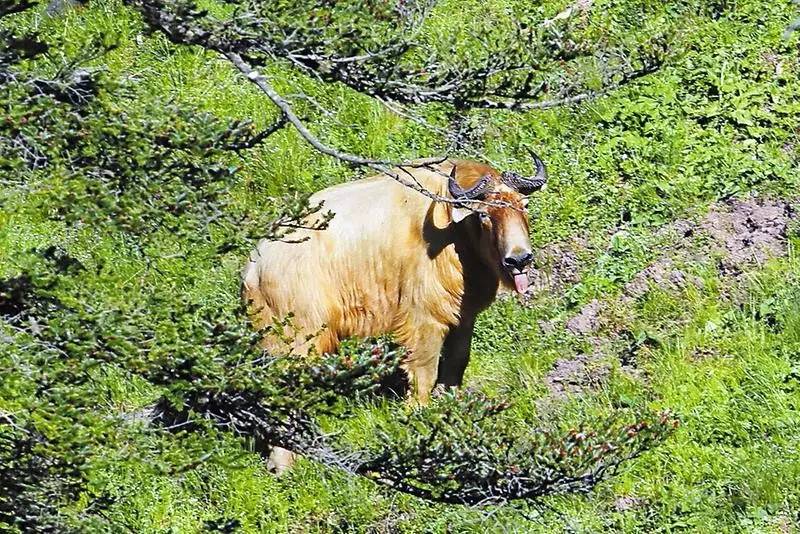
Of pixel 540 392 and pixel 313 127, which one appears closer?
pixel 540 392

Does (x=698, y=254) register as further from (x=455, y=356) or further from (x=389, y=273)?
(x=389, y=273)

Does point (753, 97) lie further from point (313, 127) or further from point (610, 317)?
point (313, 127)

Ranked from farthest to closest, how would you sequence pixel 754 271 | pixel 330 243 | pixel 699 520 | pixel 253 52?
1. pixel 754 271
2. pixel 330 243
3. pixel 699 520
4. pixel 253 52

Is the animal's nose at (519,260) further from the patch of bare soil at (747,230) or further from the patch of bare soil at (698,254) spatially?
the patch of bare soil at (747,230)

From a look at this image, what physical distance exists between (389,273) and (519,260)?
1175mm

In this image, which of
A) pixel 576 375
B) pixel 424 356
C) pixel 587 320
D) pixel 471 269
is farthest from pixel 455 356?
pixel 587 320

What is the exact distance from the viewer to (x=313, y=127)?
12125mm

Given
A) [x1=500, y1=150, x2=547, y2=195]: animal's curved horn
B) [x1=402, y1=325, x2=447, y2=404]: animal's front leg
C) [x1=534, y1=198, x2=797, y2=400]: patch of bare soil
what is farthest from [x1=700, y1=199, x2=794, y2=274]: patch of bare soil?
[x1=402, y1=325, x2=447, y2=404]: animal's front leg

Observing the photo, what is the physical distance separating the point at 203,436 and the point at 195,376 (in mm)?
255

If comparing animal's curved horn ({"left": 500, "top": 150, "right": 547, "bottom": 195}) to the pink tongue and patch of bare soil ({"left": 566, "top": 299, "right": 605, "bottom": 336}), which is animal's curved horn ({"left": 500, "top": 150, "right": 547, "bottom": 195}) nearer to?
the pink tongue

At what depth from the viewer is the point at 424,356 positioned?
9.05 meters

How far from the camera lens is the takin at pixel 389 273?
8.92m

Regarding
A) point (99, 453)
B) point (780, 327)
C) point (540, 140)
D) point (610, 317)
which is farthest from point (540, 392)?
point (99, 453)

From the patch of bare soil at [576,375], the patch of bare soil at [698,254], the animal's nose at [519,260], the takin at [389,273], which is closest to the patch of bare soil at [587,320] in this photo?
the patch of bare soil at [698,254]
